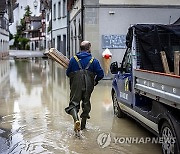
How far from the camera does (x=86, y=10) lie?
1856 centimetres

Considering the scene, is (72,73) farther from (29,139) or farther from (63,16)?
(63,16)

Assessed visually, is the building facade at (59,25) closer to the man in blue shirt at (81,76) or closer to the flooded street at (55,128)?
the flooded street at (55,128)

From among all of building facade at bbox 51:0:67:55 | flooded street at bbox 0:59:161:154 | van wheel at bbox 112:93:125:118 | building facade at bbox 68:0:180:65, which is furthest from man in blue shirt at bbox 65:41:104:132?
building facade at bbox 51:0:67:55

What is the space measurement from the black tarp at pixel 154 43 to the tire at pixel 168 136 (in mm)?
2157

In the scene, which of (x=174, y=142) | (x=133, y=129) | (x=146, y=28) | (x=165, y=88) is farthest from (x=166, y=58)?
(x=174, y=142)

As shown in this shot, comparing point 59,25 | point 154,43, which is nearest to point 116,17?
point 154,43

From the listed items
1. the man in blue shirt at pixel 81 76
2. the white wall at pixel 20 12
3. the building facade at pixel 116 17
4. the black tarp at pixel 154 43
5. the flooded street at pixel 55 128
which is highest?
the white wall at pixel 20 12

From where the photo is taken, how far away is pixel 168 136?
18.3ft

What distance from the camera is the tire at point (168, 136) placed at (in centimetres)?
534

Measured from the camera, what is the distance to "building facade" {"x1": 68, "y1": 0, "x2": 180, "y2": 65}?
18.6m

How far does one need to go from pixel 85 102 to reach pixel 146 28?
6.31 feet

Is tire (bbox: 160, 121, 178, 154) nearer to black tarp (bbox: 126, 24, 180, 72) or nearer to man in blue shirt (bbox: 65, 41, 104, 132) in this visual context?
man in blue shirt (bbox: 65, 41, 104, 132)

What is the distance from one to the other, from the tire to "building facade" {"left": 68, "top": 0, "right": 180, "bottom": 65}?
13.0 meters

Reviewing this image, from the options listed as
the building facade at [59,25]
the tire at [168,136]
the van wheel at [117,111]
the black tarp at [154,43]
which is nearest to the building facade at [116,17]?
the van wheel at [117,111]
